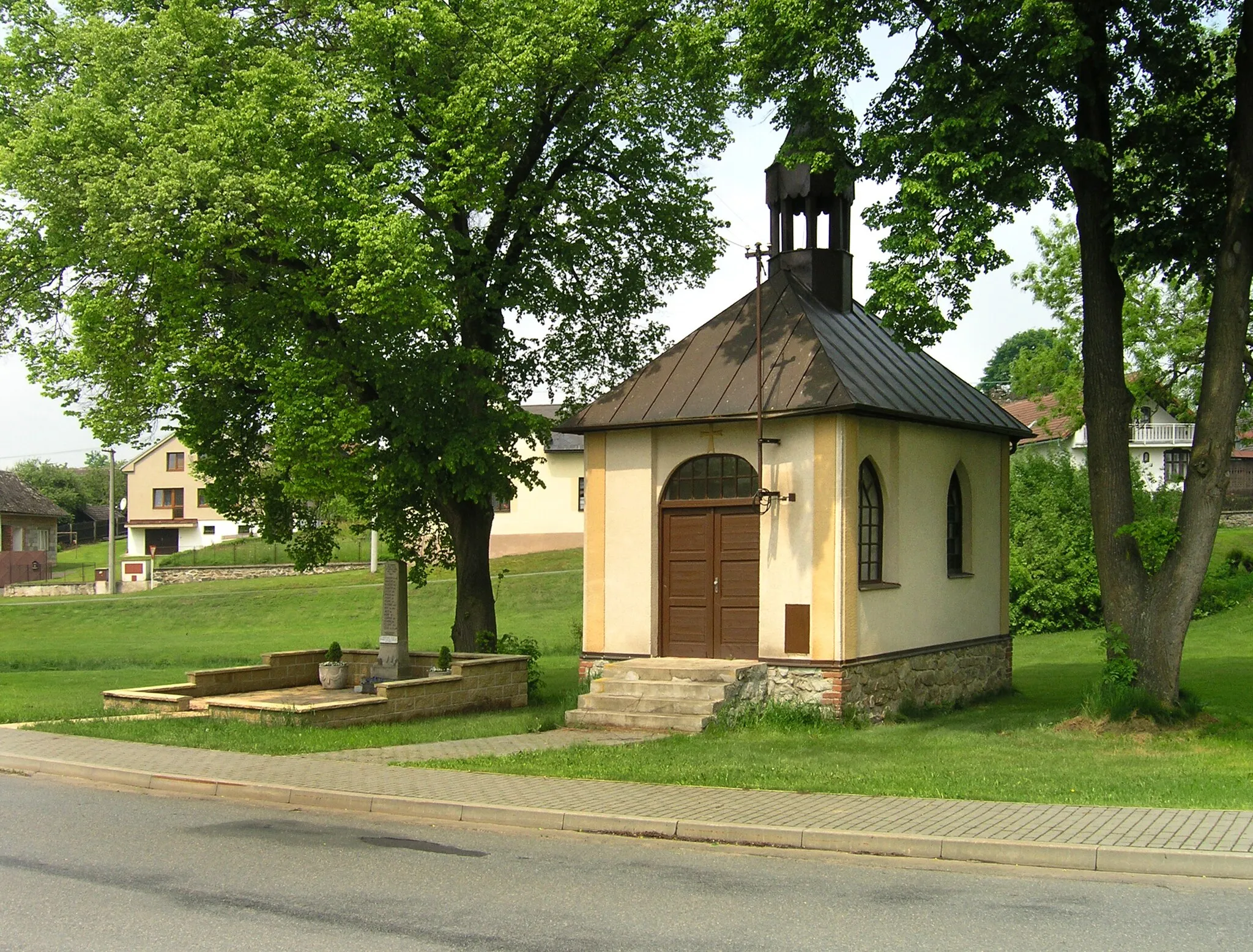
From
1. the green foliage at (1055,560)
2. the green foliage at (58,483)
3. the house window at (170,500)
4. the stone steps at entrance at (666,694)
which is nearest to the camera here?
the stone steps at entrance at (666,694)

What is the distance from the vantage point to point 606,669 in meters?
17.2

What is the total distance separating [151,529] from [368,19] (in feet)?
236

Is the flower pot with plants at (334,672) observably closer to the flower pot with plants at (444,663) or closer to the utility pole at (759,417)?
the flower pot with plants at (444,663)

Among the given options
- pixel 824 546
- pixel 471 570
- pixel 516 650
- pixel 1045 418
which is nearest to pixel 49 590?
pixel 471 570

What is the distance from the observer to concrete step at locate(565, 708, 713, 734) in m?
15.6

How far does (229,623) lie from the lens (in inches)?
1817

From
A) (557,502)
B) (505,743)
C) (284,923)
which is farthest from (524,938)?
(557,502)

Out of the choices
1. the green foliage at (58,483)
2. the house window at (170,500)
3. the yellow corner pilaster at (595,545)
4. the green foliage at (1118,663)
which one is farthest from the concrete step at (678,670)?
the green foliage at (58,483)

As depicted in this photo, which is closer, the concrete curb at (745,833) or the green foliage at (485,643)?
the concrete curb at (745,833)

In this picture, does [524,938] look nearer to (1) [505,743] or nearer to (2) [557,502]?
(1) [505,743]

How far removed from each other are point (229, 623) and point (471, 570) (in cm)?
2774

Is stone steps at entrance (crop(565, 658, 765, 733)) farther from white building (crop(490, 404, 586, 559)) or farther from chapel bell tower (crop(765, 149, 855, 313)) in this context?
white building (crop(490, 404, 586, 559))

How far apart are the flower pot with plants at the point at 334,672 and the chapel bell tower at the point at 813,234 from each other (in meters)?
9.69

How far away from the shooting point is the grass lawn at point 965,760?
11.2 m
